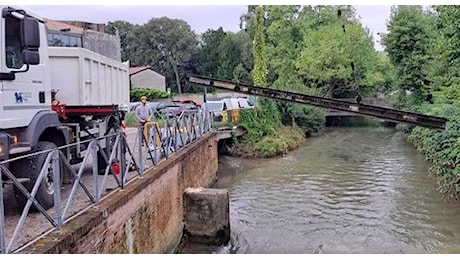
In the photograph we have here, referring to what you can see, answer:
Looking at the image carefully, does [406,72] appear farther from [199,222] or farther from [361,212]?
[199,222]

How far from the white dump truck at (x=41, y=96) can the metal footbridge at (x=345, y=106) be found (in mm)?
6986

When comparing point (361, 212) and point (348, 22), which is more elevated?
point (348, 22)

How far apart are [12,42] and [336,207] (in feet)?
33.3

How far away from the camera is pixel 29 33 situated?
621 centimetres

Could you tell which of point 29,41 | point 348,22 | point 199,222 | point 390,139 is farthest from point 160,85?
point 29,41

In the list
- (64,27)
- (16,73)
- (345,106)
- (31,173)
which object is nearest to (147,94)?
(345,106)

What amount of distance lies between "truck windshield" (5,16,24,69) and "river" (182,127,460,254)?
5418 millimetres

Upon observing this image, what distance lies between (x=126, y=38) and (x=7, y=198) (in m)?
56.5

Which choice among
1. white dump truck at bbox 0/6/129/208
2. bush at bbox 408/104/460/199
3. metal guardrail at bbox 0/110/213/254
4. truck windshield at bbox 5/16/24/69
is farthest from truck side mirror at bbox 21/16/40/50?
bush at bbox 408/104/460/199

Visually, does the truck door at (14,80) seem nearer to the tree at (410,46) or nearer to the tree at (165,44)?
the tree at (410,46)

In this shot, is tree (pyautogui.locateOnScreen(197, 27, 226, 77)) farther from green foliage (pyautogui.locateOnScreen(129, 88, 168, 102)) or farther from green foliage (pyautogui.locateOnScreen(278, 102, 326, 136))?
green foliage (pyautogui.locateOnScreen(278, 102, 326, 136))

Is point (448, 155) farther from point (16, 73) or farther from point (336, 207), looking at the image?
point (16, 73)

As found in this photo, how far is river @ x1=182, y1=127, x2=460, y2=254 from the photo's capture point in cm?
1088

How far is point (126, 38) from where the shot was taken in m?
62.2
